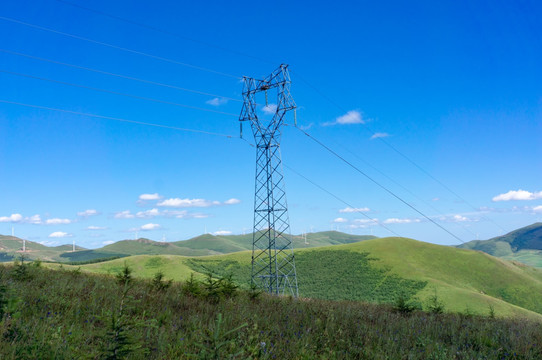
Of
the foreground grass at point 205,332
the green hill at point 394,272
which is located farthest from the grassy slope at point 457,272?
the foreground grass at point 205,332

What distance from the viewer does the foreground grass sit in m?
5.07

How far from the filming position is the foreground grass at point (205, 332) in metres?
5.07

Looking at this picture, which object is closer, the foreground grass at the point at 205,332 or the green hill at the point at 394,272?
the foreground grass at the point at 205,332

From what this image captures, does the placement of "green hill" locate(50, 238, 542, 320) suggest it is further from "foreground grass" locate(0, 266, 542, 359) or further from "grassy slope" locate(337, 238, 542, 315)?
"foreground grass" locate(0, 266, 542, 359)

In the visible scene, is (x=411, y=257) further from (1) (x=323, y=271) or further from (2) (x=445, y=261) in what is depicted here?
(1) (x=323, y=271)

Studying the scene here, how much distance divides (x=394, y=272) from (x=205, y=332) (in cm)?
8501

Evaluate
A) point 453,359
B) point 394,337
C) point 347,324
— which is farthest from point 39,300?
point 453,359

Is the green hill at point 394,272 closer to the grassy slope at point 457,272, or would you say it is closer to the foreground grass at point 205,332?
the grassy slope at point 457,272

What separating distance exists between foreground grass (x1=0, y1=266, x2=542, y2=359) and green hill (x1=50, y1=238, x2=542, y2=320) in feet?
188

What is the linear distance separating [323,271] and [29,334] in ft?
291

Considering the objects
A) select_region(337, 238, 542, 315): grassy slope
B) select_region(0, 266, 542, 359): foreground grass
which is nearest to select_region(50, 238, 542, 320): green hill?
select_region(337, 238, 542, 315): grassy slope

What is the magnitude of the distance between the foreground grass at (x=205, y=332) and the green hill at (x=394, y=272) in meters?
57.3

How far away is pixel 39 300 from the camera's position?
27.0 feet

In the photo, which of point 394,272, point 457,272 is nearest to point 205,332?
point 394,272
